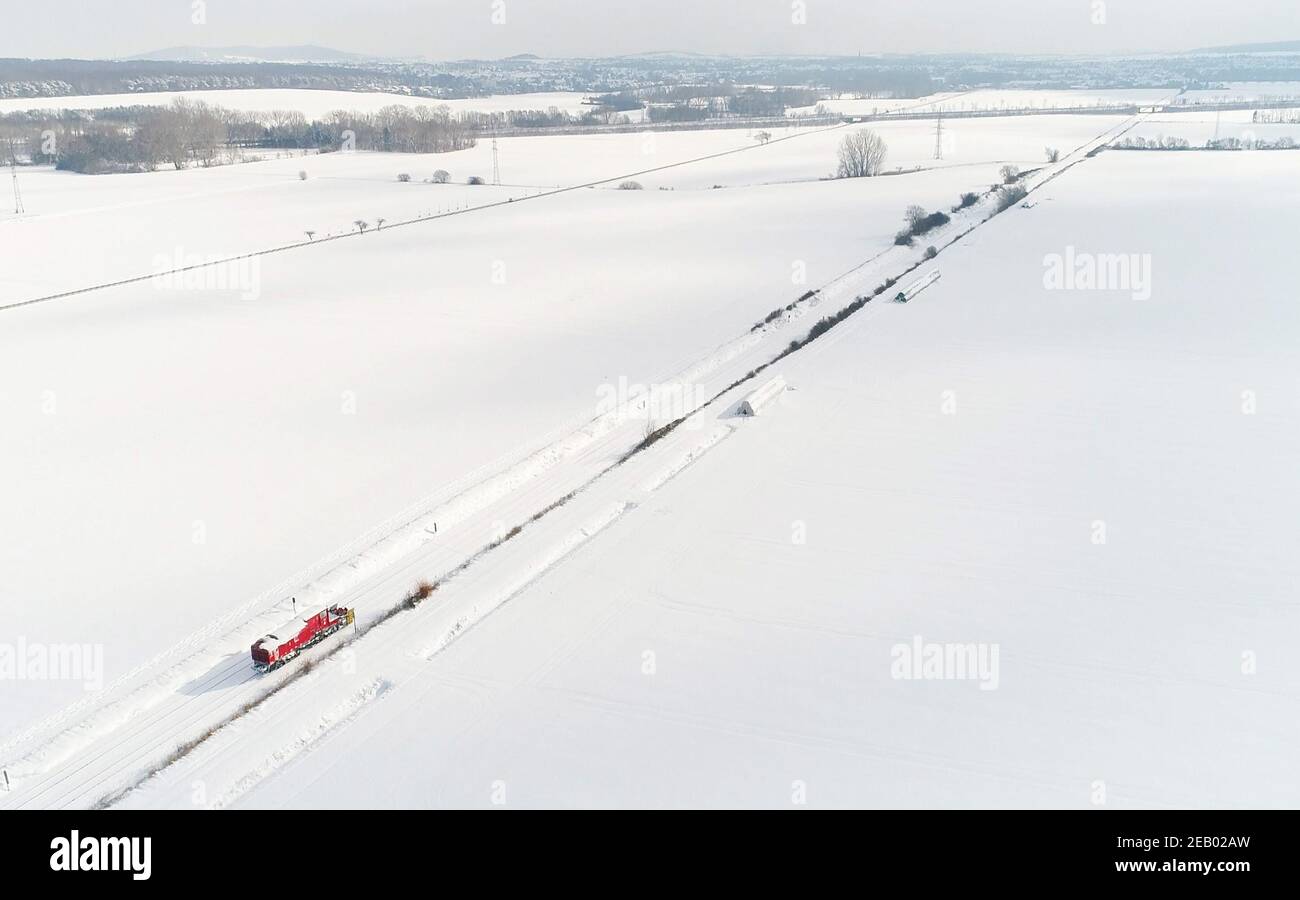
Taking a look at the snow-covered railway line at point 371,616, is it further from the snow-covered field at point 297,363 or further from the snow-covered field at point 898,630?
the snow-covered field at point 297,363

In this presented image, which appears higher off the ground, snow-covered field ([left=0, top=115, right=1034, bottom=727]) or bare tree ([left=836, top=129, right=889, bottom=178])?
bare tree ([left=836, top=129, right=889, bottom=178])

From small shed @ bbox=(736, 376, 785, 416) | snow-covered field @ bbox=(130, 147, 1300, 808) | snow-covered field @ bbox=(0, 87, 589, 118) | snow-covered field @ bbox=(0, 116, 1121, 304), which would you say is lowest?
snow-covered field @ bbox=(130, 147, 1300, 808)

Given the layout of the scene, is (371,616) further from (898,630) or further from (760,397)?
(760,397)

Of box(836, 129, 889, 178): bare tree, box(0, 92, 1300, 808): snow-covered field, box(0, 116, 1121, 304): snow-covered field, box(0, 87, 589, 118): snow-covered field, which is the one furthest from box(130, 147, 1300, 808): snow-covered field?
box(0, 87, 589, 118): snow-covered field

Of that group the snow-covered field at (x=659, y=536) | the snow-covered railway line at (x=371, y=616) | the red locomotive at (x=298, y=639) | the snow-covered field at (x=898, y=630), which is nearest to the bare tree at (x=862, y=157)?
the snow-covered field at (x=659, y=536)

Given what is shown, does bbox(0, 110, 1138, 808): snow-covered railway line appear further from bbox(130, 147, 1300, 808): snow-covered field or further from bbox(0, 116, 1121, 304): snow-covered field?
bbox(0, 116, 1121, 304): snow-covered field

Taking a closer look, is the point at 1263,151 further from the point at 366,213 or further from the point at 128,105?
the point at 128,105
